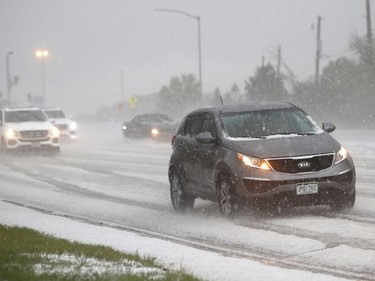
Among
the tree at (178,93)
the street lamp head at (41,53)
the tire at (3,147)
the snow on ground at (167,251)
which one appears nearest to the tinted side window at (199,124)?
the snow on ground at (167,251)

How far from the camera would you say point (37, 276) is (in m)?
7.88

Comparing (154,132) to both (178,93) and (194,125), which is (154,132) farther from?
(178,93)

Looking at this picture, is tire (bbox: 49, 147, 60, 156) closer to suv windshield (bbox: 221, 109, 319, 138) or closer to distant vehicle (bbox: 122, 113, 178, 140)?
distant vehicle (bbox: 122, 113, 178, 140)

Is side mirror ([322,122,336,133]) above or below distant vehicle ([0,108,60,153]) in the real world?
above

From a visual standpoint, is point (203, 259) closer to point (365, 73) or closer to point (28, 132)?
point (28, 132)

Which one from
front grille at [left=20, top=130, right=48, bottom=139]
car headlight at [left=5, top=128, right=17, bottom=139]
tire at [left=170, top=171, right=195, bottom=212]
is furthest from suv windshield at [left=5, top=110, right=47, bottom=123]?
tire at [left=170, top=171, right=195, bottom=212]

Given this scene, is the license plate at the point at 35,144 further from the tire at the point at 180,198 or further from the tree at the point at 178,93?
the tree at the point at 178,93

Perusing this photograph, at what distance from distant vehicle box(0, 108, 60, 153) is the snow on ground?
777 inches

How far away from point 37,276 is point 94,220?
225 inches

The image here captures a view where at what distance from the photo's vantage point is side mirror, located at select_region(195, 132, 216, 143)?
1316 cm

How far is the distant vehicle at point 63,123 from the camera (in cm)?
4662

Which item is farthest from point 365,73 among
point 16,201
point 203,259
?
point 203,259

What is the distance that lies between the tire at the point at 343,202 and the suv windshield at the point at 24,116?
23.9m

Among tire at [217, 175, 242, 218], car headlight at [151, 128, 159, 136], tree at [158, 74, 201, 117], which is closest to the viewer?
tire at [217, 175, 242, 218]
